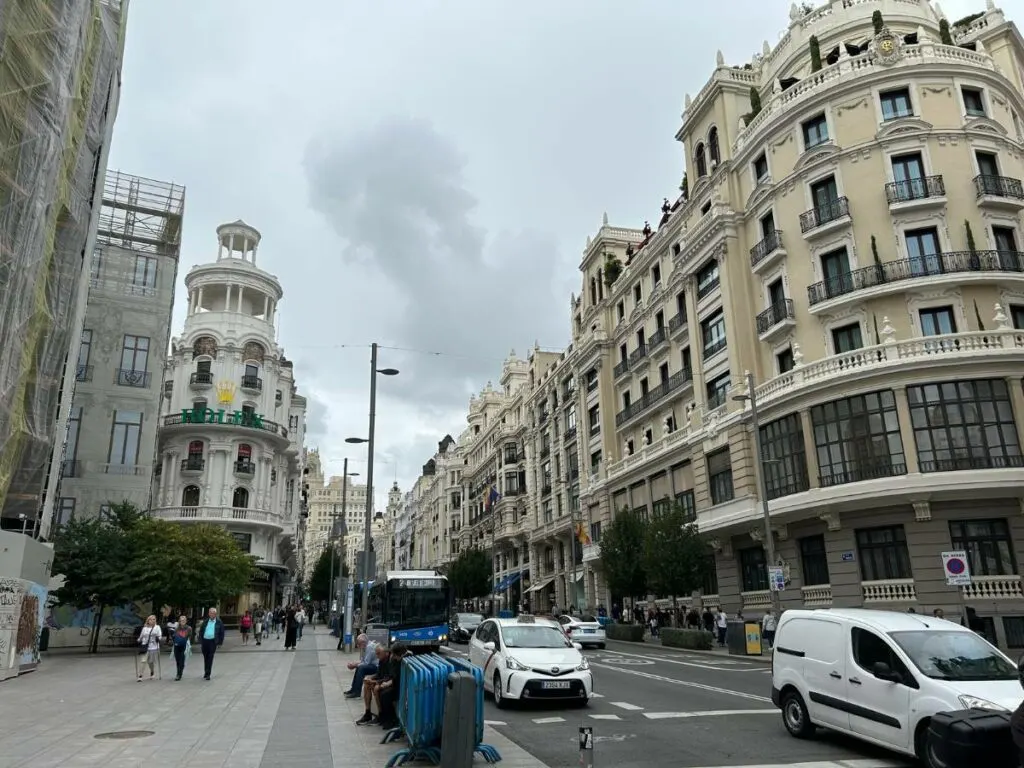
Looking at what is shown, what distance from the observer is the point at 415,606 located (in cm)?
2916

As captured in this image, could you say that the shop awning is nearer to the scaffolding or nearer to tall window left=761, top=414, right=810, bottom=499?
tall window left=761, top=414, right=810, bottom=499

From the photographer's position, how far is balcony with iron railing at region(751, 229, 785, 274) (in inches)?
1254

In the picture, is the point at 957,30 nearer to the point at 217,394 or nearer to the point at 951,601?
the point at 951,601

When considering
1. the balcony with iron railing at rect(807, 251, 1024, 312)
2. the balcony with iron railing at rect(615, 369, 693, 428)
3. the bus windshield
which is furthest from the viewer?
the balcony with iron railing at rect(615, 369, 693, 428)

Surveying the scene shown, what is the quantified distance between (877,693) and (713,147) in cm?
3514

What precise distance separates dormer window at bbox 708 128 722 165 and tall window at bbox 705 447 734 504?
49.1 feet

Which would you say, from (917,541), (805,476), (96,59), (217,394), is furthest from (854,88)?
(217,394)

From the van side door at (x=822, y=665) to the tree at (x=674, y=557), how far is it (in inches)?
854

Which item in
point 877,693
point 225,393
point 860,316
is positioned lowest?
point 877,693

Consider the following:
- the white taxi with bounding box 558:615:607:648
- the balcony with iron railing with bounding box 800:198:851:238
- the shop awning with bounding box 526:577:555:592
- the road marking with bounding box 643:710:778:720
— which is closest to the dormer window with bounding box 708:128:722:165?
the balcony with iron railing with bounding box 800:198:851:238

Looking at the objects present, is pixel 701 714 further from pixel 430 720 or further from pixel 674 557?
pixel 674 557

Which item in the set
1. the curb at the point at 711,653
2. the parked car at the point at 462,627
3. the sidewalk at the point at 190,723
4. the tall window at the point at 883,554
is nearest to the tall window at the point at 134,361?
the parked car at the point at 462,627

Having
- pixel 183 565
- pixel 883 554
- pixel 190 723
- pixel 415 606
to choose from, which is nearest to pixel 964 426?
pixel 883 554

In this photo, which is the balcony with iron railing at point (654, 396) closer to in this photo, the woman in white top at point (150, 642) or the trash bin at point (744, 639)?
the trash bin at point (744, 639)
